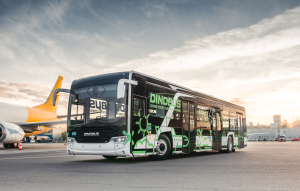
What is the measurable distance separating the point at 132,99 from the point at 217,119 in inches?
299

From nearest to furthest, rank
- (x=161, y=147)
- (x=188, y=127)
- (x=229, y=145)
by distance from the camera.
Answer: (x=161, y=147) → (x=188, y=127) → (x=229, y=145)

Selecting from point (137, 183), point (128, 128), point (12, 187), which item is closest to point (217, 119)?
point (128, 128)

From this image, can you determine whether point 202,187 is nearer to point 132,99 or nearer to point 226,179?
point 226,179

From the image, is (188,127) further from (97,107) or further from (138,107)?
(97,107)

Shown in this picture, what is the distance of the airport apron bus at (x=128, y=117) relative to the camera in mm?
9539

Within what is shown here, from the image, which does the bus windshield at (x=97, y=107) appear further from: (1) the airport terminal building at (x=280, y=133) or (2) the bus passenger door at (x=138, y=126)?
(1) the airport terminal building at (x=280, y=133)

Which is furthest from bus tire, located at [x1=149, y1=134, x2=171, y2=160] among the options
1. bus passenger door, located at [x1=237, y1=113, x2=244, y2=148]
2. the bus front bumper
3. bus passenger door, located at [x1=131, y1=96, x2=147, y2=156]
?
bus passenger door, located at [x1=237, y1=113, x2=244, y2=148]

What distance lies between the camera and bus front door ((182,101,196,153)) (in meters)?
12.5

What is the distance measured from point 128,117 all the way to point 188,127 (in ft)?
13.6

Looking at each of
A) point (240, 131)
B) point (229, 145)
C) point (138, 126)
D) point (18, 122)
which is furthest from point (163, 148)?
point (18, 122)

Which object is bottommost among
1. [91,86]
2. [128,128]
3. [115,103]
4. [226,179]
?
[226,179]

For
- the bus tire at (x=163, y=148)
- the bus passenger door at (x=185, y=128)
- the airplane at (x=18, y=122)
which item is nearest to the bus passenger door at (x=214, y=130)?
the bus passenger door at (x=185, y=128)

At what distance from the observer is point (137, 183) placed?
5.85 m

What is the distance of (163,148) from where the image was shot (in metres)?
11.1
